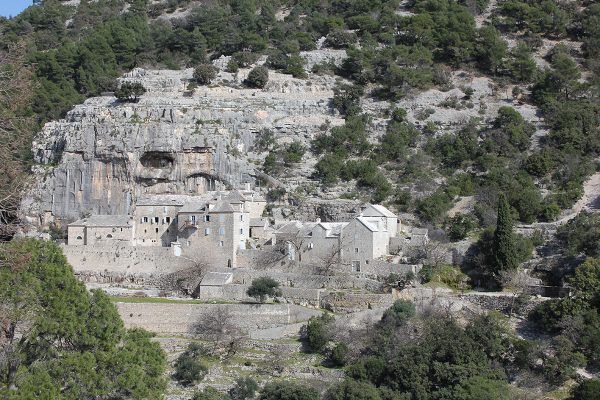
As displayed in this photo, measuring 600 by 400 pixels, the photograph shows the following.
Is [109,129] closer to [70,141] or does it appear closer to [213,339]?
[70,141]

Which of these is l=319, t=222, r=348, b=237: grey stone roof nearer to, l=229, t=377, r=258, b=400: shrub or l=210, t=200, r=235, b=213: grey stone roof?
l=210, t=200, r=235, b=213: grey stone roof

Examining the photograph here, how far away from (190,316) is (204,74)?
93.1 feet

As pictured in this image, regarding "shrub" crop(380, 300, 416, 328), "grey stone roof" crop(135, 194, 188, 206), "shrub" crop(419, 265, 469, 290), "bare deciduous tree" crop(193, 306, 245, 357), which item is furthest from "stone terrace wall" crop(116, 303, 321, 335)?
"grey stone roof" crop(135, 194, 188, 206)

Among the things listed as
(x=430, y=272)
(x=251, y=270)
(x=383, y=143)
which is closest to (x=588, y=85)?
(x=383, y=143)

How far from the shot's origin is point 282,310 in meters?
42.2

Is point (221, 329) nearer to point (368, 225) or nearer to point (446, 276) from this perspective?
point (368, 225)

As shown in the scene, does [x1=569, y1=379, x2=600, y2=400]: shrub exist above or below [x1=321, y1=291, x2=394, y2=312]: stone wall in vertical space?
below

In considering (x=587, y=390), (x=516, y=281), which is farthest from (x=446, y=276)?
(x=587, y=390)

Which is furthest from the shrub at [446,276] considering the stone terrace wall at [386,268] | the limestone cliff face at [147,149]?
the limestone cliff face at [147,149]

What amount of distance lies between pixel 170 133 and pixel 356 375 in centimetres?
2611

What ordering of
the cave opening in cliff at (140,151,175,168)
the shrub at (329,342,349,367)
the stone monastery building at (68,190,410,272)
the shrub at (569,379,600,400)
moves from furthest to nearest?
the cave opening in cliff at (140,151,175,168)
the stone monastery building at (68,190,410,272)
the shrub at (329,342,349,367)
the shrub at (569,379,600,400)

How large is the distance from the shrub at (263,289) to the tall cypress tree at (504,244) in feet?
35.5

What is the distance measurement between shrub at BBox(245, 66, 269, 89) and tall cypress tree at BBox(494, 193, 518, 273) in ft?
85.1

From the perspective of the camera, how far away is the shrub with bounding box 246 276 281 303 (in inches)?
1697
